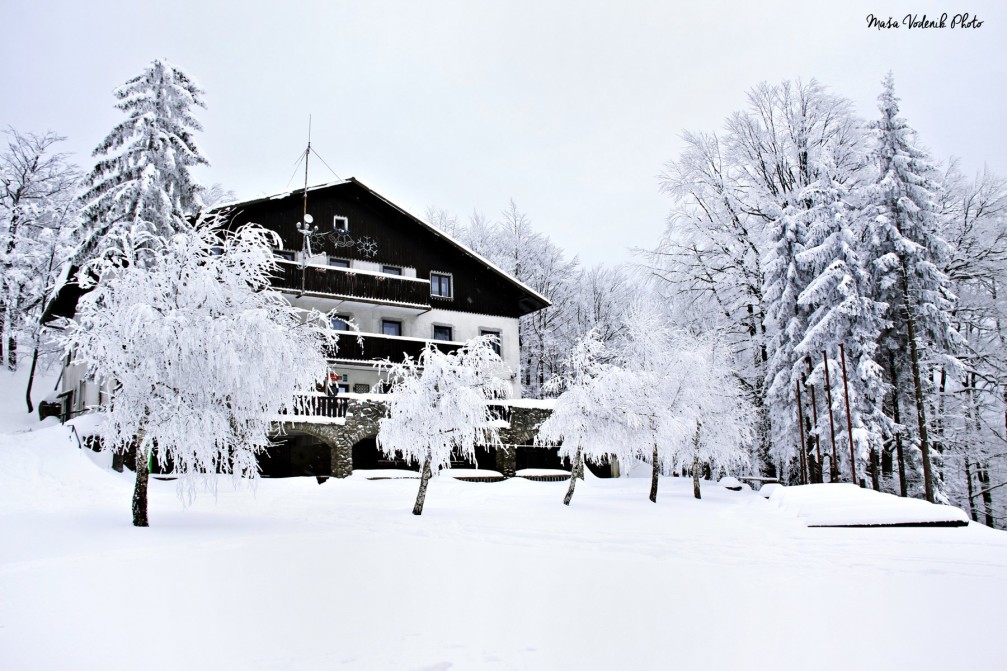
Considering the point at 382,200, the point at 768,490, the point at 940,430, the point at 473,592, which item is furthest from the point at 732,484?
the point at 473,592

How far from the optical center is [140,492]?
12555 millimetres

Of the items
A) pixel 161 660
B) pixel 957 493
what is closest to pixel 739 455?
pixel 957 493

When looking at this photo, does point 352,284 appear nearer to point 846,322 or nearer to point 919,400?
point 846,322

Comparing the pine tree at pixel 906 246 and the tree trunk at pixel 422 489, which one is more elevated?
the pine tree at pixel 906 246

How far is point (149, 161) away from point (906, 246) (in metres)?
27.4

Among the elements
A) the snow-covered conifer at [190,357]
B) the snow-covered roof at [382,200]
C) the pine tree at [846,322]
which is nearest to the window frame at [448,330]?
the snow-covered roof at [382,200]

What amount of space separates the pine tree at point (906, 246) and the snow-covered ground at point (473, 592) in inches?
424

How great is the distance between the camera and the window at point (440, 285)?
33719mm

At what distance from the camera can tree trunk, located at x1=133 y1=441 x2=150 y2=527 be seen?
12.5m

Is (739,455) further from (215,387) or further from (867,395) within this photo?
(215,387)

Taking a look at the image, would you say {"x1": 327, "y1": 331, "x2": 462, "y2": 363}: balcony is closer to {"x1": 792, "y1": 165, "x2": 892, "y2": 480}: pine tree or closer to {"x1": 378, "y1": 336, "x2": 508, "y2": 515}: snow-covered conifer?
{"x1": 378, "y1": 336, "x2": 508, "y2": 515}: snow-covered conifer

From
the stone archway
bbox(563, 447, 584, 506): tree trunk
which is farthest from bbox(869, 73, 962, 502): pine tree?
the stone archway

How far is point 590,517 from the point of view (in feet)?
56.5

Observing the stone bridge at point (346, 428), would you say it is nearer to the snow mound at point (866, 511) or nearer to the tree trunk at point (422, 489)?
the tree trunk at point (422, 489)
